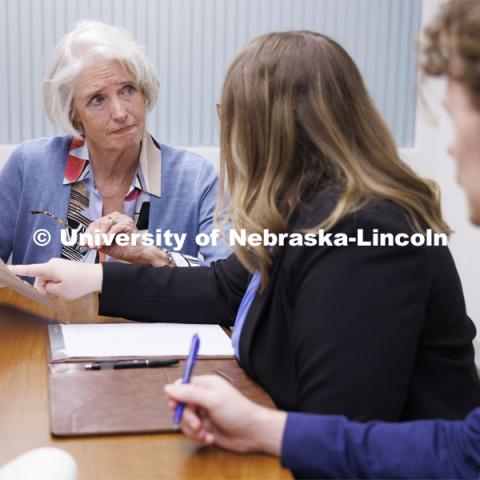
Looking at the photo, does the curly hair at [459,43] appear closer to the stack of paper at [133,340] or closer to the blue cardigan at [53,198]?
the stack of paper at [133,340]

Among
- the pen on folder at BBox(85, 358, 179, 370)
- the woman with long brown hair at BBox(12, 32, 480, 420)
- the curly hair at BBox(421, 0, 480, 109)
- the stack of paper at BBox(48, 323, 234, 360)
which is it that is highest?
the curly hair at BBox(421, 0, 480, 109)

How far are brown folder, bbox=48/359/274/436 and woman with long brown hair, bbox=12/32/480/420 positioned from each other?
0.05 m

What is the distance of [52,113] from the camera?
7.36 feet

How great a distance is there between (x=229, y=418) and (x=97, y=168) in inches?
58.4

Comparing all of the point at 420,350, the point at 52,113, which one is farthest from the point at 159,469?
the point at 52,113

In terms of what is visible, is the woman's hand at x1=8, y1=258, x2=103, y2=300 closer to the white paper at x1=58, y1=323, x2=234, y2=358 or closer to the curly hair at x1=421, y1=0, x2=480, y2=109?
the white paper at x1=58, y1=323, x2=234, y2=358

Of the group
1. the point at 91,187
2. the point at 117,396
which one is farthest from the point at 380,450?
the point at 91,187

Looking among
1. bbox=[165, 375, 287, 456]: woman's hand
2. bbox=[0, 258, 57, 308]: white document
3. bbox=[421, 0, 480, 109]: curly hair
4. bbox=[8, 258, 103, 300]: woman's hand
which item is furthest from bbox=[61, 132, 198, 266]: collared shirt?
bbox=[421, 0, 480, 109]: curly hair

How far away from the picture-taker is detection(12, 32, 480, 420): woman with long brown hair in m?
0.98

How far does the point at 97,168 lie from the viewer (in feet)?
7.38

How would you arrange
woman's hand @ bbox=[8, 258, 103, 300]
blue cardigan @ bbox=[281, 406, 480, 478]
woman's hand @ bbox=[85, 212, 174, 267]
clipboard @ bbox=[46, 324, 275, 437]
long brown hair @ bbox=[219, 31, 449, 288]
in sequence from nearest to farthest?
blue cardigan @ bbox=[281, 406, 480, 478]
clipboard @ bbox=[46, 324, 275, 437]
long brown hair @ bbox=[219, 31, 449, 288]
woman's hand @ bbox=[8, 258, 103, 300]
woman's hand @ bbox=[85, 212, 174, 267]

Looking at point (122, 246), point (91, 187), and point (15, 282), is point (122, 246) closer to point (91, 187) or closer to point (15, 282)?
point (91, 187)

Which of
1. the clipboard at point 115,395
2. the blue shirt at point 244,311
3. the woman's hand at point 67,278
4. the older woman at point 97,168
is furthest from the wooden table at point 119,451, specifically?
the older woman at point 97,168

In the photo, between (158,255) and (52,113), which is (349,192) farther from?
(52,113)
